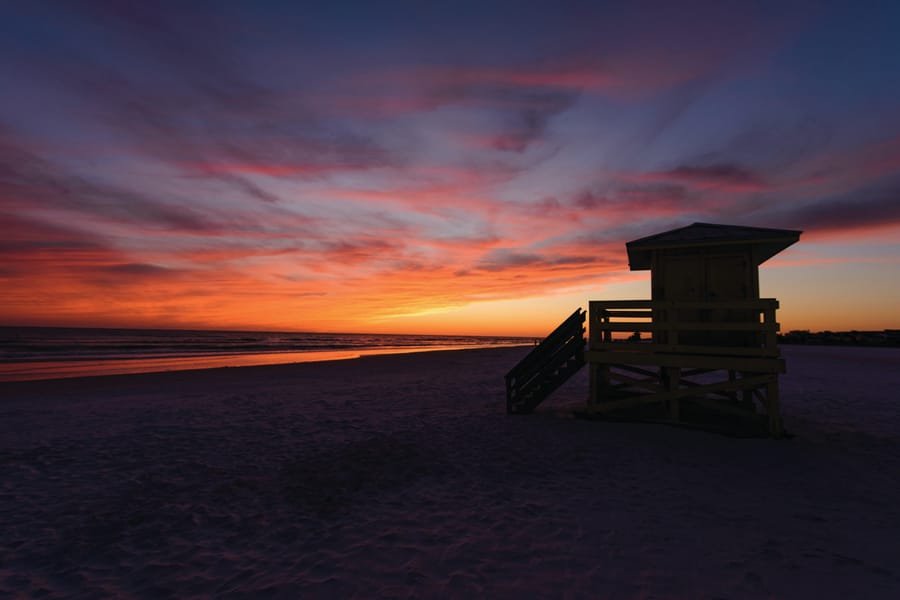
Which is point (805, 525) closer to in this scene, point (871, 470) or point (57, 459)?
point (871, 470)

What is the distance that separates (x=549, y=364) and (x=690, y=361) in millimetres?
3420

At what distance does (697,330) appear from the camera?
32.4ft

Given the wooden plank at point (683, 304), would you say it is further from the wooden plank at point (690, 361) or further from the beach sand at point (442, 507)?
the beach sand at point (442, 507)

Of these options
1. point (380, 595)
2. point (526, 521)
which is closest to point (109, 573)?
point (380, 595)

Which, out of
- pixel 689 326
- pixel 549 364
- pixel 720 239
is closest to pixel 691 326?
pixel 689 326

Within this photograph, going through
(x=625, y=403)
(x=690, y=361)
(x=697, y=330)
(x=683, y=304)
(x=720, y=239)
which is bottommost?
(x=625, y=403)

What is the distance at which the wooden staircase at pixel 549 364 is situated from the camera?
11172 mm

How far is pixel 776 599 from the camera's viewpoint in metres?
3.70

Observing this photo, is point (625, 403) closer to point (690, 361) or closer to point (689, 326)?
point (690, 361)

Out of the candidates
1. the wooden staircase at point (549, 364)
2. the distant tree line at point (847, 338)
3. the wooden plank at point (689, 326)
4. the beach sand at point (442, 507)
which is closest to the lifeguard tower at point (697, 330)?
the wooden plank at point (689, 326)

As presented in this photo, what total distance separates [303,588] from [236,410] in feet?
30.6

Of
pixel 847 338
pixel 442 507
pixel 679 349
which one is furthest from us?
pixel 847 338

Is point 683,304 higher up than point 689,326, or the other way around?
point 683,304

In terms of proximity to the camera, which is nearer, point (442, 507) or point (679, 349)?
point (442, 507)
